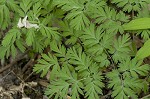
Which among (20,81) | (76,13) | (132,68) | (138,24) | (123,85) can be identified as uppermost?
(76,13)

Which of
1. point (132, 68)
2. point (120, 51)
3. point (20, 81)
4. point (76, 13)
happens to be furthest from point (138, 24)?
point (20, 81)

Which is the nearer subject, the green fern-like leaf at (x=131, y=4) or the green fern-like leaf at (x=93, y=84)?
the green fern-like leaf at (x=93, y=84)

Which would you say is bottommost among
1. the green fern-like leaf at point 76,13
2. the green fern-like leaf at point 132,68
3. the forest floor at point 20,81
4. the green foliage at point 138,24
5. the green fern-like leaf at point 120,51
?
the forest floor at point 20,81

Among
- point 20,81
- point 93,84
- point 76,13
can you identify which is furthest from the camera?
point 20,81

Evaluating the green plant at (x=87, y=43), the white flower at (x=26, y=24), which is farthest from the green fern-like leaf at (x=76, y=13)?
the white flower at (x=26, y=24)

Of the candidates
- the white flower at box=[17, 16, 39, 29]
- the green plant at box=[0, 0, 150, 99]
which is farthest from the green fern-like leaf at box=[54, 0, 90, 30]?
the white flower at box=[17, 16, 39, 29]

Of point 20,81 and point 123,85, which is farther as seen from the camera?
point 20,81

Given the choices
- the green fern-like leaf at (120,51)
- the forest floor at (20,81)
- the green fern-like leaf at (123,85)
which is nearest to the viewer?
the green fern-like leaf at (123,85)

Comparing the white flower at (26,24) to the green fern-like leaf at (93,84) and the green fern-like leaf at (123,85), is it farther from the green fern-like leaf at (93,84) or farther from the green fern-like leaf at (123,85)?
the green fern-like leaf at (123,85)

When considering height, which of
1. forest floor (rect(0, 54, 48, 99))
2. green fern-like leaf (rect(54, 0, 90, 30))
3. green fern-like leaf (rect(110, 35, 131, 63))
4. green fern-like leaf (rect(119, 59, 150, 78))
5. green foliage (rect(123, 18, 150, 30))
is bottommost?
forest floor (rect(0, 54, 48, 99))

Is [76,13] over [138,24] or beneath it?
over

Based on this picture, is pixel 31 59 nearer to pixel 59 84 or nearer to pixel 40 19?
pixel 40 19

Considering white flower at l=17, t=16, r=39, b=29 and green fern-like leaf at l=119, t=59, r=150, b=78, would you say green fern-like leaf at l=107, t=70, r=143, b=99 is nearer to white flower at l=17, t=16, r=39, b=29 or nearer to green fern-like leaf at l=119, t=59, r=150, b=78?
green fern-like leaf at l=119, t=59, r=150, b=78

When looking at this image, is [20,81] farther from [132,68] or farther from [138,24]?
[138,24]
